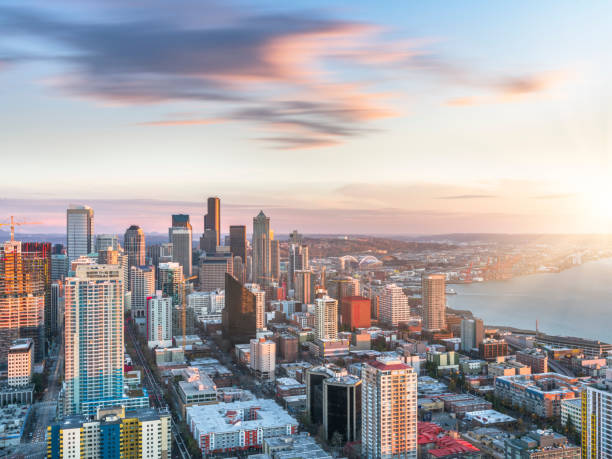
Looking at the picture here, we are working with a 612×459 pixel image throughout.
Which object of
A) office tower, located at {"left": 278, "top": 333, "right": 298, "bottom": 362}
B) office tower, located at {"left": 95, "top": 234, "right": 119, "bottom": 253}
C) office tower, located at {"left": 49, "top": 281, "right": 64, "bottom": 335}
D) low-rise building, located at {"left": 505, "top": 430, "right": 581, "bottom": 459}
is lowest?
office tower, located at {"left": 278, "top": 333, "right": 298, "bottom": 362}

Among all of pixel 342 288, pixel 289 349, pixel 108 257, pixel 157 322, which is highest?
pixel 108 257

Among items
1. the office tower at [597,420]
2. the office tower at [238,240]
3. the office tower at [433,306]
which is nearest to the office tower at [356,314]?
the office tower at [433,306]

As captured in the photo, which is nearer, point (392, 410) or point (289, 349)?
point (392, 410)

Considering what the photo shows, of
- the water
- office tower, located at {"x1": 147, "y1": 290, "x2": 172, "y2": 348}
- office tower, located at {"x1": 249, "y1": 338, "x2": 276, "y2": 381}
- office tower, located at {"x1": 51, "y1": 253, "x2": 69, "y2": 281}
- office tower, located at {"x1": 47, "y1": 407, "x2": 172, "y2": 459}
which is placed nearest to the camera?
office tower, located at {"x1": 47, "y1": 407, "x2": 172, "y2": 459}

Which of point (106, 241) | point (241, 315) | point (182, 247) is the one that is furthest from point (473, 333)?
point (182, 247)

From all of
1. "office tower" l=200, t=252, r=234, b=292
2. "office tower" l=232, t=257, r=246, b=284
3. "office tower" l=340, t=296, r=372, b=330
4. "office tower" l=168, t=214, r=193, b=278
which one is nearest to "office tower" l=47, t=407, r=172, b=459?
"office tower" l=340, t=296, r=372, b=330

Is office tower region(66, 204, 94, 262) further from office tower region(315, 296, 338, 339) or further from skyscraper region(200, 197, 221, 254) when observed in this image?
office tower region(315, 296, 338, 339)

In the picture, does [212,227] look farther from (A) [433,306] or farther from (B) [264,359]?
(B) [264,359]
